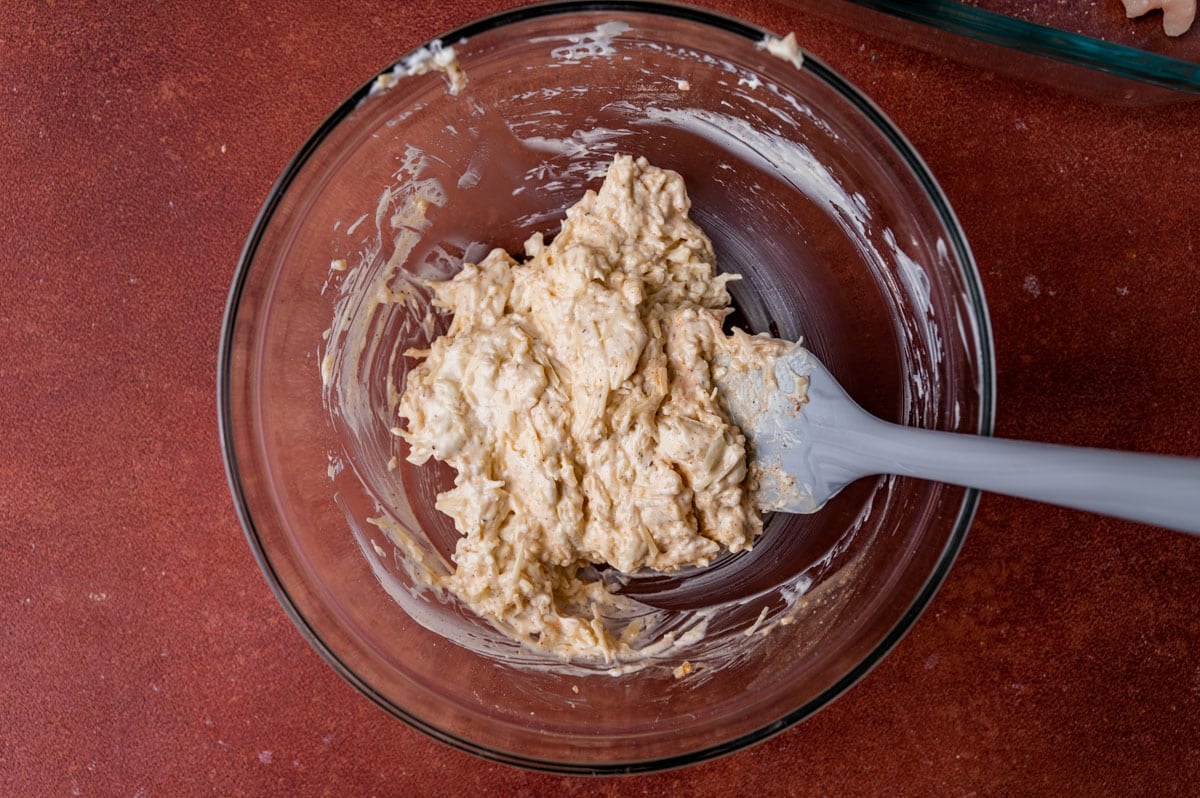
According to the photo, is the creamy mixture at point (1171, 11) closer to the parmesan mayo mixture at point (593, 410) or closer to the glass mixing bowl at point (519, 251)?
the glass mixing bowl at point (519, 251)

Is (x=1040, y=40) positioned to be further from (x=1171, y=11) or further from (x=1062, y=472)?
(x=1062, y=472)

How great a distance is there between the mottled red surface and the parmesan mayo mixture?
0.55m

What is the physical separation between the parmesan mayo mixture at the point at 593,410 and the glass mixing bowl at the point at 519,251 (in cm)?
14

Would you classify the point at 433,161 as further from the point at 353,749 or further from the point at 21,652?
the point at 21,652

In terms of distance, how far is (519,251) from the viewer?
1529 mm

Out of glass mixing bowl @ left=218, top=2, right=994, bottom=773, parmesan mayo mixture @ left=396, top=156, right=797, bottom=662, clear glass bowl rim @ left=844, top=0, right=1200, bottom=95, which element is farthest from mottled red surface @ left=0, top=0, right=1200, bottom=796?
parmesan mayo mixture @ left=396, top=156, right=797, bottom=662

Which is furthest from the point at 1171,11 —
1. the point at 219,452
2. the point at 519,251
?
the point at 219,452

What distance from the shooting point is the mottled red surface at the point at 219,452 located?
1602 millimetres

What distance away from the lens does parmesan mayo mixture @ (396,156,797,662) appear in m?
1.25

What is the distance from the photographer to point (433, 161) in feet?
4.54

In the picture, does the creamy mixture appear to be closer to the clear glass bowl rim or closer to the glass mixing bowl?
the clear glass bowl rim

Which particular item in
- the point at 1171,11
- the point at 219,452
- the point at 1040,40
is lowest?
the point at 219,452

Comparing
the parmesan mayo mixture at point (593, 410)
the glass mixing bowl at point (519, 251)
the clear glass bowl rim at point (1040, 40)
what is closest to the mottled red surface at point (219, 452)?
the clear glass bowl rim at point (1040, 40)

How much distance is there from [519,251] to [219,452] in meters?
0.74
